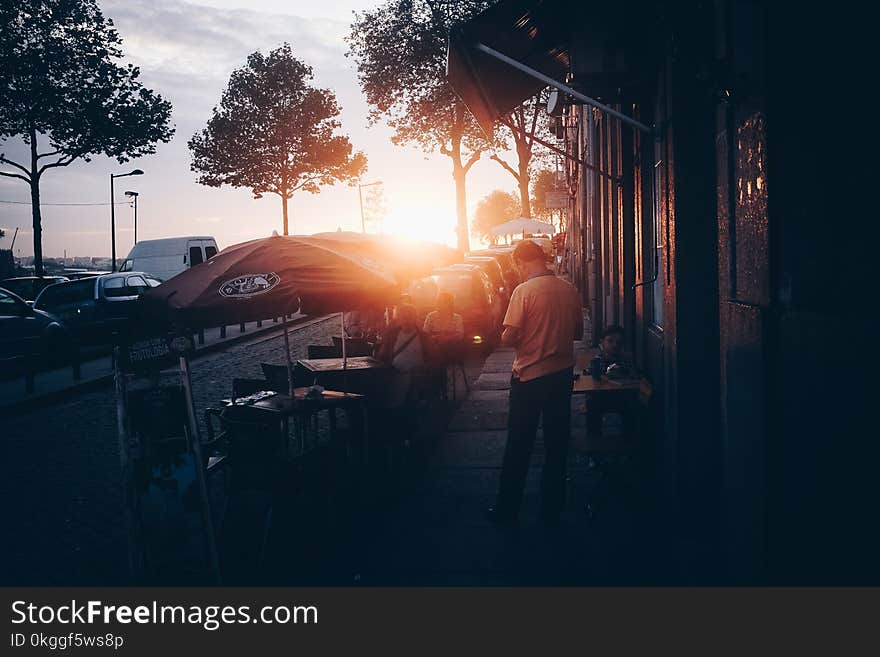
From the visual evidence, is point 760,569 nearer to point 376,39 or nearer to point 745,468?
point 745,468

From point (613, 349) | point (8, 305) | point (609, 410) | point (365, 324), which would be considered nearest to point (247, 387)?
point (609, 410)

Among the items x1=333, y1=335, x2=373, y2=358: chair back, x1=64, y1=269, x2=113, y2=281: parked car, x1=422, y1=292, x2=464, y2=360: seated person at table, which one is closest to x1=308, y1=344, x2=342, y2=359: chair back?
x1=333, y1=335, x2=373, y2=358: chair back

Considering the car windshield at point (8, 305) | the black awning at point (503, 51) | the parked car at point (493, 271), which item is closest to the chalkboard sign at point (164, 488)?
the black awning at point (503, 51)

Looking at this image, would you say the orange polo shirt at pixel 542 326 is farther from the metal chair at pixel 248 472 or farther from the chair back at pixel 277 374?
the chair back at pixel 277 374

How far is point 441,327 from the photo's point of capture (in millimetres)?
11453

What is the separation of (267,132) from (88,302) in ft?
87.0

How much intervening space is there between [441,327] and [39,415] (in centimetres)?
605

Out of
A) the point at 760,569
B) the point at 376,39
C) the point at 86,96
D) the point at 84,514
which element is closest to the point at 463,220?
the point at 376,39

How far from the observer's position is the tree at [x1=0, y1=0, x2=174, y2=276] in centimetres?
2791

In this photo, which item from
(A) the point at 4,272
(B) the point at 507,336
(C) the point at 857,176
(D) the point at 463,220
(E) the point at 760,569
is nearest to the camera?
(C) the point at 857,176

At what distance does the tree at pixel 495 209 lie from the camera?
133 meters

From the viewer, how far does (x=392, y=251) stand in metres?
8.09

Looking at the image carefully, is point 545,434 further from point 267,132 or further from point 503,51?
point 267,132

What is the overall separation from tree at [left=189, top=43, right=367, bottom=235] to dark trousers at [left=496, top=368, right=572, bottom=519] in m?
40.0
